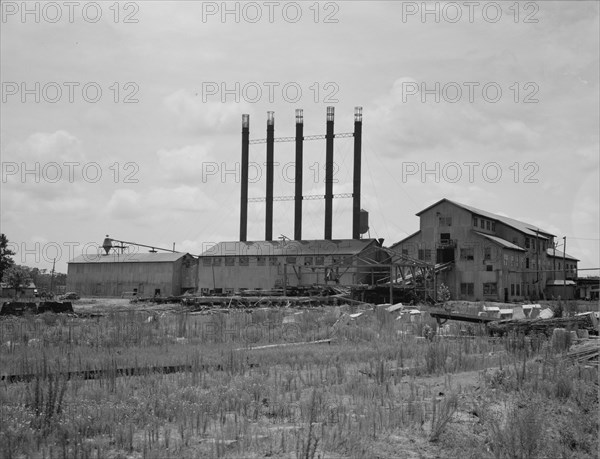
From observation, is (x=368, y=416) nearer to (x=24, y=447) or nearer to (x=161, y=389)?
(x=161, y=389)

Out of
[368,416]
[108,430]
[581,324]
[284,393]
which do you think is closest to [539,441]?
[368,416]

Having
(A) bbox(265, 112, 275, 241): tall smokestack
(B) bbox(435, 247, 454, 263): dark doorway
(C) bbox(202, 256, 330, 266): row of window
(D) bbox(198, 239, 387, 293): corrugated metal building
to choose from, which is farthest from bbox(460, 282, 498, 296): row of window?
(A) bbox(265, 112, 275, 241): tall smokestack

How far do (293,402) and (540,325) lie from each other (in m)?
10.6

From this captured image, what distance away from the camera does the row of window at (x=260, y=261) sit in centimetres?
6050

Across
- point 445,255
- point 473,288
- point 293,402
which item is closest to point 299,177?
point 445,255

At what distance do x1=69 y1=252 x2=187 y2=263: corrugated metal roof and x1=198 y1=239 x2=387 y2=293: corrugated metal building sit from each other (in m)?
4.29

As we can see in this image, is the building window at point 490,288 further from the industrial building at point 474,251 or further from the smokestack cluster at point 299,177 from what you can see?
the smokestack cluster at point 299,177

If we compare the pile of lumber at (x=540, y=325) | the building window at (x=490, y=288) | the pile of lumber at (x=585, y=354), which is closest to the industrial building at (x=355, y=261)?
the building window at (x=490, y=288)

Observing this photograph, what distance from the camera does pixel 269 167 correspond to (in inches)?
2810

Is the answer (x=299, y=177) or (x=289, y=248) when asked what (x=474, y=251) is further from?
(x=299, y=177)

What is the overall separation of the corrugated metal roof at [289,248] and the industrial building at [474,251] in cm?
420

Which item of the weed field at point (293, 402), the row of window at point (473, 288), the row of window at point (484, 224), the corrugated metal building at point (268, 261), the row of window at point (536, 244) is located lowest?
the weed field at point (293, 402)

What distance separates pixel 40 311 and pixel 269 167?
4519 cm

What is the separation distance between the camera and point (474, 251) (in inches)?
2141
